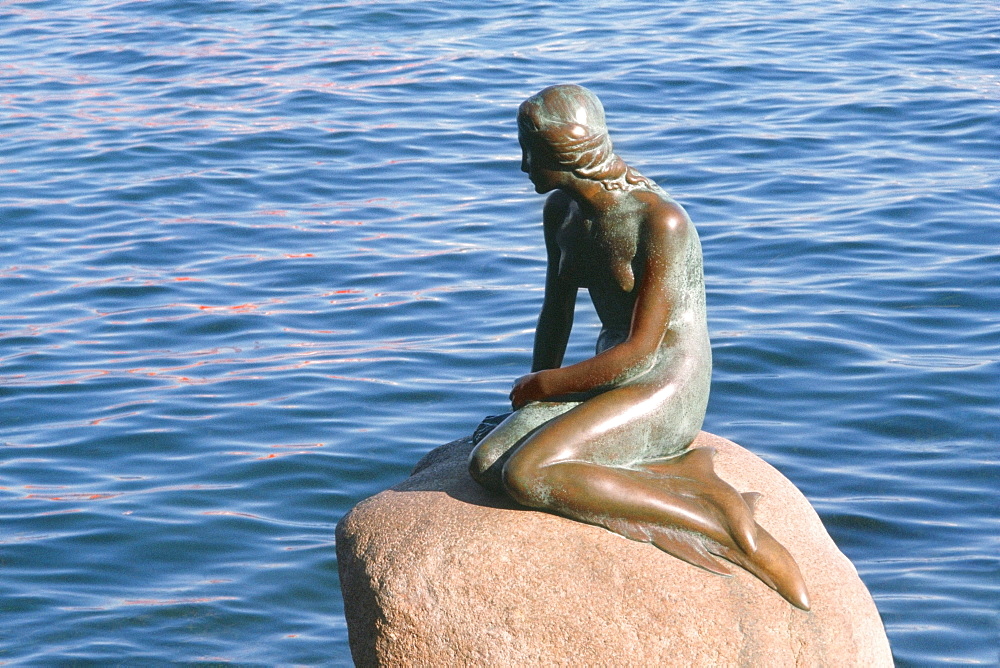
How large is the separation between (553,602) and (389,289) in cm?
528

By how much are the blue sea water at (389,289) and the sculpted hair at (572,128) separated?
245 cm

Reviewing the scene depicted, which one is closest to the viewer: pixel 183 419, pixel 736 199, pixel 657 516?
pixel 657 516

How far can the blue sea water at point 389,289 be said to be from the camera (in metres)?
6.56

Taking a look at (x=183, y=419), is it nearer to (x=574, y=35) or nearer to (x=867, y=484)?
(x=867, y=484)

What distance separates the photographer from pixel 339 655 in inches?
234

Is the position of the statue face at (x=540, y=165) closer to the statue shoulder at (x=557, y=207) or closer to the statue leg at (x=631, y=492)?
the statue shoulder at (x=557, y=207)

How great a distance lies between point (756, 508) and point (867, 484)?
2.37m

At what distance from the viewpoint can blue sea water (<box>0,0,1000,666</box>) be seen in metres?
6.56

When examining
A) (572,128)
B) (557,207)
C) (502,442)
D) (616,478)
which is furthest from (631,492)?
(572,128)

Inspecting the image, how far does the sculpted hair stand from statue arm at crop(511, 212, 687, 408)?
0.84 feet

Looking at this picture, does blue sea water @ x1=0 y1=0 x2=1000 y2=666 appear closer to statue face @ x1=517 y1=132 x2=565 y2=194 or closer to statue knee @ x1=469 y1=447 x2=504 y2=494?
statue knee @ x1=469 y1=447 x2=504 y2=494

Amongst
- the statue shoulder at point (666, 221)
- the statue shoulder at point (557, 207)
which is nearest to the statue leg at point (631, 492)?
the statue shoulder at point (666, 221)

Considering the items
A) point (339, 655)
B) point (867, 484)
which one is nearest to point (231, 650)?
point (339, 655)

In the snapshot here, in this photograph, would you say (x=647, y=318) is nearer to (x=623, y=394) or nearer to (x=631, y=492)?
(x=623, y=394)
